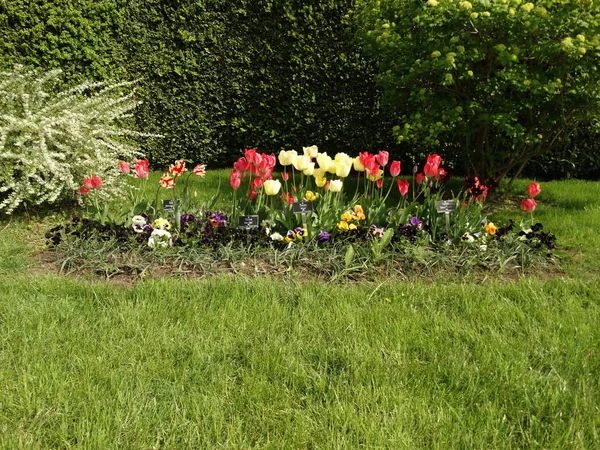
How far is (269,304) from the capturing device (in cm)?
279

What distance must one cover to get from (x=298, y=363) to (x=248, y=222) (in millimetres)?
1388

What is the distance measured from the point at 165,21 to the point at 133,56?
0.63 metres

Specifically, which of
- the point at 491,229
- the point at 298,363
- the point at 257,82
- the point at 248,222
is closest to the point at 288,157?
the point at 248,222

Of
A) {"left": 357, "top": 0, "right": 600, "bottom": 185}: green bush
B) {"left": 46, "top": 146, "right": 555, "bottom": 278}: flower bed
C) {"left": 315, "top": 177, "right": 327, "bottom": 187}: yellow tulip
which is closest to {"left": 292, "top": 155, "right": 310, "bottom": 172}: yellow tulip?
{"left": 46, "top": 146, "right": 555, "bottom": 278}: flower bed

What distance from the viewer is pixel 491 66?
15.8 ft

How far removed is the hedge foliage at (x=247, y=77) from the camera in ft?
22.1

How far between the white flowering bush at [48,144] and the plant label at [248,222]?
64.4 inches

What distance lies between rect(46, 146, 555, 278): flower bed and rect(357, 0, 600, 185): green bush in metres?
1.25

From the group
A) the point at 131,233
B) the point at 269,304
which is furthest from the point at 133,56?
the point at 269,304

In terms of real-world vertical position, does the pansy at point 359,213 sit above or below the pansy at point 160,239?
Result: above

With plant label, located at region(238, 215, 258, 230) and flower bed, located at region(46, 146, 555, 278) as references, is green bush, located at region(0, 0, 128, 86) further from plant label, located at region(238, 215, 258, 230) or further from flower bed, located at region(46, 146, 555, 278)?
plant label, located at region(238, 215, 258, 230)

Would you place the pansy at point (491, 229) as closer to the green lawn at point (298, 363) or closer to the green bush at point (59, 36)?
the green lawn at point (298, 363)

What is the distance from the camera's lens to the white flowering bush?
4.16 m

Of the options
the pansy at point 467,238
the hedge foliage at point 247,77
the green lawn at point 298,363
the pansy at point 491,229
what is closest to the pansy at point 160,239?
the green lawn at point 298,363
